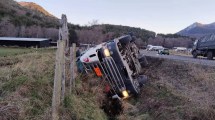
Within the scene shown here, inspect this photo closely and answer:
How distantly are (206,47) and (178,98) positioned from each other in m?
21.9

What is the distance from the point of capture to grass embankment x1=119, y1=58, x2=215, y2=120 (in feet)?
31.1

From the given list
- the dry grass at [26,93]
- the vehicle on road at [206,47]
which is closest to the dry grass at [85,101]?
the dry grass at [26,93]

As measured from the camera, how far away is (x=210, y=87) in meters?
12.8

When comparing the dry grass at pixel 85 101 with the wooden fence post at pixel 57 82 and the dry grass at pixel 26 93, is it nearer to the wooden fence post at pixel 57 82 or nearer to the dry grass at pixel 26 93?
the wooden fence post at pixel 57 82

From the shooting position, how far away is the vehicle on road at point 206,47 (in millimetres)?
30797

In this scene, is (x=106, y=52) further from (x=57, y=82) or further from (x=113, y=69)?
(x=57, y=82)

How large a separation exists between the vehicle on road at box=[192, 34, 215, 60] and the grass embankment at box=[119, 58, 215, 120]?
13.3 metres

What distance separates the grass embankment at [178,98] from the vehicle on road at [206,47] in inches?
524

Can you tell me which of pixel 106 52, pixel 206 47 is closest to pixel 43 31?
pixel 206 47

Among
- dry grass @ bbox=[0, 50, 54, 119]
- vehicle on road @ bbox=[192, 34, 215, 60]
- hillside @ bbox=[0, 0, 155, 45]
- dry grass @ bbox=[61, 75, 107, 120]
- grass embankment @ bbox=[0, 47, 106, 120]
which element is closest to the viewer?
grass embankment @ bbox=[0, 47, 106, 120]

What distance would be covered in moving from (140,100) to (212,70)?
212 inches

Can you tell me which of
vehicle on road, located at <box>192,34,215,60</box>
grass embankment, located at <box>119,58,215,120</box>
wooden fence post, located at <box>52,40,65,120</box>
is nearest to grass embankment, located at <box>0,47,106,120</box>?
wooden fence post, located at <box>52,40,65,120</box>

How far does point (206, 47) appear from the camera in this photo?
32031 mm

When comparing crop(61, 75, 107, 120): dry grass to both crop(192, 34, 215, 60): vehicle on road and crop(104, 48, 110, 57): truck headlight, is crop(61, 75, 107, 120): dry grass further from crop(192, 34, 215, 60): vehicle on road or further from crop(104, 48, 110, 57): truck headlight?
crop(192, 34, 215, 60): vehicle on road
